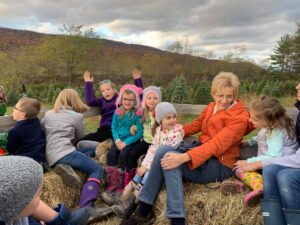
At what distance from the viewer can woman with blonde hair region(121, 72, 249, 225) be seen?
2924 mm

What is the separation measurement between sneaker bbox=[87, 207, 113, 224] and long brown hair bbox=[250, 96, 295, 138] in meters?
1.75

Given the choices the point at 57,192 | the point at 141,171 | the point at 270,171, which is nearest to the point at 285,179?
the point at 270,171

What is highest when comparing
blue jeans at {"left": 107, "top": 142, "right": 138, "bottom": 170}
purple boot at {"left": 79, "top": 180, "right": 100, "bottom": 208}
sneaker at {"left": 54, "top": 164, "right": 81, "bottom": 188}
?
blue jeans at {"left": 107, "top": 142, "right": 138, "bottom": 170}

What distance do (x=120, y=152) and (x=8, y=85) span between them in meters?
25.2

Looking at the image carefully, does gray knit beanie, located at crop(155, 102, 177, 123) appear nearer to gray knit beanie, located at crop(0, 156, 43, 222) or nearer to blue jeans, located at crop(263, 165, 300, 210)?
blue jeans, located at crop(263, 165, 300, 210)

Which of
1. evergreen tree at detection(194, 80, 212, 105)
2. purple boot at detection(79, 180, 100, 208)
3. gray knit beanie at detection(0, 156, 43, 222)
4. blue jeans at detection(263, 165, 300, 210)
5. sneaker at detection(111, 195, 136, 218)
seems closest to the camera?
gray knit beanie at detection(0, 156, 43, 222)

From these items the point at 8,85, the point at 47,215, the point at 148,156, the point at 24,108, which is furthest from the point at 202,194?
the point at 8,85

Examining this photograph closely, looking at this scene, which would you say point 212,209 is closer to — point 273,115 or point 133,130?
point 273,115

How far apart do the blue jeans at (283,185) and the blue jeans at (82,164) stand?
187 cm

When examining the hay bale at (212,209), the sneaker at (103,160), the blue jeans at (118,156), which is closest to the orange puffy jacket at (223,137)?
the hay bale at (212,209)

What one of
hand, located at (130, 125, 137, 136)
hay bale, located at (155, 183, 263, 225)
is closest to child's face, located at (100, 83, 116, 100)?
hand, located at (130, 125, 137, 136)

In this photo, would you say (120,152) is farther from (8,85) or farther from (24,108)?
Result: (8,85)

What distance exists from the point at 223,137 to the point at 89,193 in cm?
157

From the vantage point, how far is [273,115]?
3031mm
